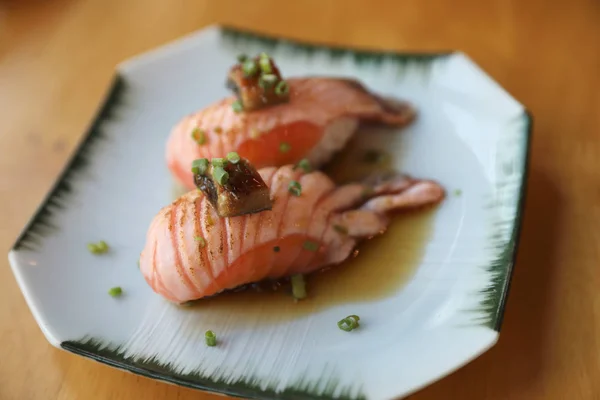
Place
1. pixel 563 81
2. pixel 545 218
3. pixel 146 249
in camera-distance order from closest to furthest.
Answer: pixel 146 249, pixel 545 218, pixel 563 81

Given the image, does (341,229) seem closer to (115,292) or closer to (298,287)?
(298,287)

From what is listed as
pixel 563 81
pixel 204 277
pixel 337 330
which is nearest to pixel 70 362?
pixel 204 277

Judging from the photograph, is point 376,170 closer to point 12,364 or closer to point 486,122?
point 486,122

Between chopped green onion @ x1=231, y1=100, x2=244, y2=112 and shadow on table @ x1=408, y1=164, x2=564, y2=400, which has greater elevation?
chopped green onion @ x1=231, y1=100, x2=244, y2=112

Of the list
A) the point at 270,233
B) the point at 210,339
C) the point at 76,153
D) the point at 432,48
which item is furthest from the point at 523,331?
the point at 76,153

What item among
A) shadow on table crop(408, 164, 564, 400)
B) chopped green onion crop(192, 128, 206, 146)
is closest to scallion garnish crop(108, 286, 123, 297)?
chopped green onion crop(192, 128, 206, 146)

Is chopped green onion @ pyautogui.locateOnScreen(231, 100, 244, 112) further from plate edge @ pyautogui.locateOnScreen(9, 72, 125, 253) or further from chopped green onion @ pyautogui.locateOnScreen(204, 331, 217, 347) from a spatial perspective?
chopped green onion @ pyautogui.locateOnScreen(204, 331, 217, 347)

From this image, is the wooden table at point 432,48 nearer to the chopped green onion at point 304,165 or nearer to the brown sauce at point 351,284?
the brown sauce at point 351,284
